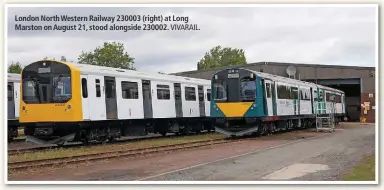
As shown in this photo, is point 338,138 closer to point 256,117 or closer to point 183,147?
point 256,117

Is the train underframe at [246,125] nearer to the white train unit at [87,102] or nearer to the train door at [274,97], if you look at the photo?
the train door at [274,97]

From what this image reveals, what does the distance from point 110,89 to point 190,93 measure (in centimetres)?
628

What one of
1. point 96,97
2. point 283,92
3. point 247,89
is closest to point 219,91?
point 247,89

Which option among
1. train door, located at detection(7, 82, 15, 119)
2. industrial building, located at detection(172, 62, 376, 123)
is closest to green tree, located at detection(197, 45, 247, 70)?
industrial building, located at detection(172, 62, 376, 123)

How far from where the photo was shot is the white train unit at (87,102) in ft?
54.8

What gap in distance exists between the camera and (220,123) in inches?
828

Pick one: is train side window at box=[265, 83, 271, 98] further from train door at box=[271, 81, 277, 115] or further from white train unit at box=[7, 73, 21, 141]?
white train unit at box=[7, 73, 21, 141]

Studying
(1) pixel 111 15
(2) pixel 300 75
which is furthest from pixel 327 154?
(2) pixel 300 75

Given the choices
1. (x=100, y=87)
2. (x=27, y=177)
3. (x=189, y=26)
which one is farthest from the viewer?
(x=100, y=87)

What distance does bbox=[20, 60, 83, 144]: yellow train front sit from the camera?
16.7 metres

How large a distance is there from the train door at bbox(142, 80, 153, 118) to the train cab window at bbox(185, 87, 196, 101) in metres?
3.21

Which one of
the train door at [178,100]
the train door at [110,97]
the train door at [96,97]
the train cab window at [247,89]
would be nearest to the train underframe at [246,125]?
the train cab window at [247,89]

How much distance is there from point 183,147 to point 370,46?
681cm

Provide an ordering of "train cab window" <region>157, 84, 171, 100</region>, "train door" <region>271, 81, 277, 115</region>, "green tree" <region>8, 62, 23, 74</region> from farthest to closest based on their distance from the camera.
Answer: "train door" <region>271, 81, 277, 115</region>, "train cab window" <region>157, 84, 171, 100</region>, "green tree" <region>8, 62, 23, 74</region>
